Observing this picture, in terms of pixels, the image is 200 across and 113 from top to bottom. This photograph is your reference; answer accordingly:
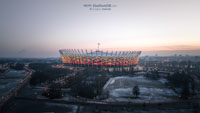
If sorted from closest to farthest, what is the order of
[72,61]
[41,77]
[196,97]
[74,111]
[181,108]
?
[74,111] < [181,108] < [196,97] < [41,77] < [72,61]

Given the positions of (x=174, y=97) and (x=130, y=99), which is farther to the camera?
(x=174, y=97)

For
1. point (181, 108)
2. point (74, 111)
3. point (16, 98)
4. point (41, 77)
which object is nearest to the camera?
point (74, 111)

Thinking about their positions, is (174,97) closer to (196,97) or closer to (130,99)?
(196,97)

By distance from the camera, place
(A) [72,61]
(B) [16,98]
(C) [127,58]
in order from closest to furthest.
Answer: (B) [16,98], (C) [127,58], (A) [72,61]

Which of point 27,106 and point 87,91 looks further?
point 87,91

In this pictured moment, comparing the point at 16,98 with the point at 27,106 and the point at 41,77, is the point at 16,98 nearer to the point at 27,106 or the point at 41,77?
the point at 27,106

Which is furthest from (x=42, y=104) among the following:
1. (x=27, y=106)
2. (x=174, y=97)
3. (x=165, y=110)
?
(x=174, y=97)

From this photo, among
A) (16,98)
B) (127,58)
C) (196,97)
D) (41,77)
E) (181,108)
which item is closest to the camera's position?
(181,108)

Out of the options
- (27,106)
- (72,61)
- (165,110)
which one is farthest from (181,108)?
(72,61)

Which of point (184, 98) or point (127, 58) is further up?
point (127, 58)
